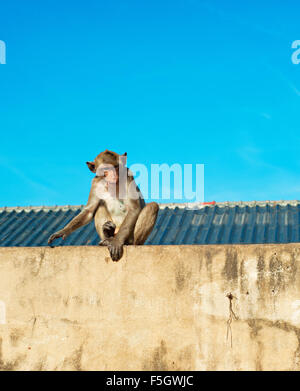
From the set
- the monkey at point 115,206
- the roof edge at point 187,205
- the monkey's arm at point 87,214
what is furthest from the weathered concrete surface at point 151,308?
the roof edge at point 187,205

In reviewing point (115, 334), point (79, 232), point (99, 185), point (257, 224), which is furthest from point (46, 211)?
point (115, 334)

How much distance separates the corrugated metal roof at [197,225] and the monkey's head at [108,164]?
7.87 metres

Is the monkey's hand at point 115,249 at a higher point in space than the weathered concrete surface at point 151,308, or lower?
higher

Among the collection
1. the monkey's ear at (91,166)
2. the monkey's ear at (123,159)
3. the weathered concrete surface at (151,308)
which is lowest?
the weathered concrete surface at (151,308)

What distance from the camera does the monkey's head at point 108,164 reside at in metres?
7.05

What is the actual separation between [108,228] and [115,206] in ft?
1.67

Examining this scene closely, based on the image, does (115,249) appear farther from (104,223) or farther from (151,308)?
(104,223)

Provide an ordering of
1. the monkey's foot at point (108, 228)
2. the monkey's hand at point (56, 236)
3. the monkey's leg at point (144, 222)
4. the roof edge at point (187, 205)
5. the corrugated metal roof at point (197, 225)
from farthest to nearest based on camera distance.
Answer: the roof edge at point (187, 205) < the corrugated metal roof at point (197, 225) < the monkey's leg at point (144, 222) < the monkey's foot at point (108, 228) < the monkey's hand at point (56, 236)

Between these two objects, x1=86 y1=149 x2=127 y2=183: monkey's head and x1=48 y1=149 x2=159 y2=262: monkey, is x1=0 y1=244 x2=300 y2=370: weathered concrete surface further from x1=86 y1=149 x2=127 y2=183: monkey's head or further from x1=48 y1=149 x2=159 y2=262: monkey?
x1=86 y1=149 x2=127 y2=183: monkey's head

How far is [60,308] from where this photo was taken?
19.4 feet

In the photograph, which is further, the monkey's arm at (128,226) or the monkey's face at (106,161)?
the monkey's face at (106,161)

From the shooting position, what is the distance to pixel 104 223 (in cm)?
666

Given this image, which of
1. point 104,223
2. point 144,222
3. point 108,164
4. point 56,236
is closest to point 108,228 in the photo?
point 104,223

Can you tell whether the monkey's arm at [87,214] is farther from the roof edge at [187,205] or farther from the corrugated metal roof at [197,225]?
the roof edge at [187,205]
